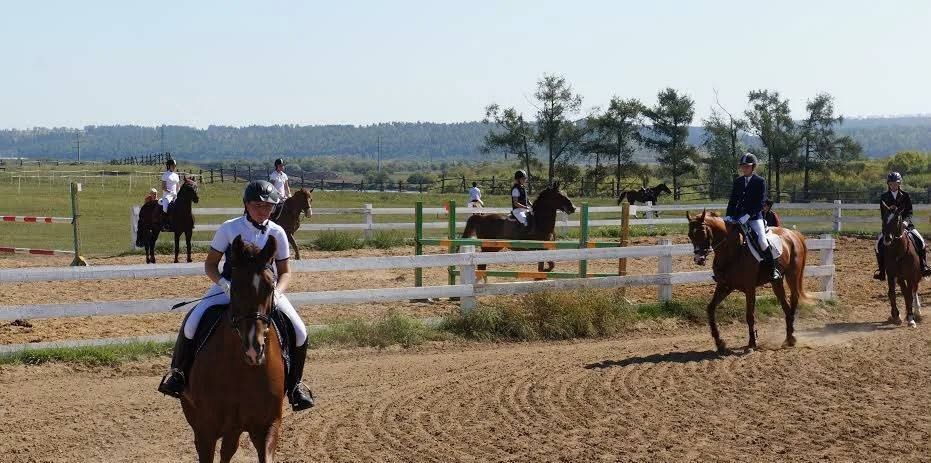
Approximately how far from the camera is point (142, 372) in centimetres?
1166

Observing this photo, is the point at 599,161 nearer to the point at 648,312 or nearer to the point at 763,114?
the point at 763,114

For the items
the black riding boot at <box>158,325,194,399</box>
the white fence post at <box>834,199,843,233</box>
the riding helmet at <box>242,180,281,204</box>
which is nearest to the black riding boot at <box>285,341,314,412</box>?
the black riding boot at <box>158,325,194,399</box>

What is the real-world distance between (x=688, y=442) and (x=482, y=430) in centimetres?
178

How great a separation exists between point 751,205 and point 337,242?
14658mm

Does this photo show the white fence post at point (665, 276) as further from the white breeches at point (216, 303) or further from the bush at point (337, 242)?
the bush at point (337, 242)

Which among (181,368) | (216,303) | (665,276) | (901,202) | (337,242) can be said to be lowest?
(337,242)

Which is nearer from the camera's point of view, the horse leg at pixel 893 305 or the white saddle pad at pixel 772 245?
the white saddle pad at pixel 772 245

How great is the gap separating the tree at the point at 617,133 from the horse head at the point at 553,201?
4304cm

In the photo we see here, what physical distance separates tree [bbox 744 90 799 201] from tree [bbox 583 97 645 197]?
7.15 m

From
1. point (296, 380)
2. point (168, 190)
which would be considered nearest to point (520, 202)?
point (168, 190)

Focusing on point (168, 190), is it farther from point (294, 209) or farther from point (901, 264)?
point (901, 264)

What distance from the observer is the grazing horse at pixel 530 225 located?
20.0 meters

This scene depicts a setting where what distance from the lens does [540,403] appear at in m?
9.93

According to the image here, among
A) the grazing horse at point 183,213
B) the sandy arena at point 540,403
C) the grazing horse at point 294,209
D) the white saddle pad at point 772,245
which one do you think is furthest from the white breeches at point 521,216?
the grazing horse at point 183,213
